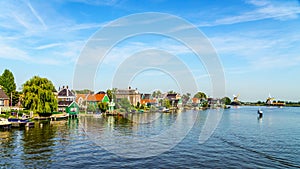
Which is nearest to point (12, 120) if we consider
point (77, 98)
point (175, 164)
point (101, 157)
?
point (101, 157)

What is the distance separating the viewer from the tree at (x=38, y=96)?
5394 cm

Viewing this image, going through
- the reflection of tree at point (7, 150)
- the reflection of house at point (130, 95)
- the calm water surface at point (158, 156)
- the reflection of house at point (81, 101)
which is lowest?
the calm water surface at point (158, 156)

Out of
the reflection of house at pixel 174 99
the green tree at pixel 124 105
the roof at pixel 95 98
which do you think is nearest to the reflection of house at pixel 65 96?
the roof at pixel 95 98

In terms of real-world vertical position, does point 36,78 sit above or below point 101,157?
above

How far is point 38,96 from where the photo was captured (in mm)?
54594

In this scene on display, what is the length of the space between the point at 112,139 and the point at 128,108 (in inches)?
2297

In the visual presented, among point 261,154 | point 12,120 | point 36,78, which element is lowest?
point 261,154

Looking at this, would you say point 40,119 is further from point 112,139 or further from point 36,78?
point 112,139

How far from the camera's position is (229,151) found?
26156mm

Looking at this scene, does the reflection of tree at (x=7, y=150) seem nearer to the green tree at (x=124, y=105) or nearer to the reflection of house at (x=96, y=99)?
the reflection of house at (x=96, y=99)

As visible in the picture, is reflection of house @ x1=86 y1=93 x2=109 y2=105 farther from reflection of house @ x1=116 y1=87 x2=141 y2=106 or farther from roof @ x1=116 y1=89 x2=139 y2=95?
roof @ x1=116 y1=89 x2=139 y2=95

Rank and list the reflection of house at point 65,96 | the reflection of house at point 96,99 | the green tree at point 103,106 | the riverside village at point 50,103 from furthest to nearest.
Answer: the reflection of house at point 96,99 → the green tree at point 103,106 → the reflection of house at point 65,96 → the riverside village at point 50,103

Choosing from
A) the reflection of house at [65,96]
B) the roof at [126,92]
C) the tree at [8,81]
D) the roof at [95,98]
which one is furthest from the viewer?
the roof at [126,92]

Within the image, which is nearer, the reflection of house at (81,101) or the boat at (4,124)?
the boat at (4,124)
